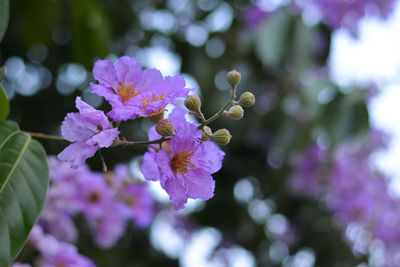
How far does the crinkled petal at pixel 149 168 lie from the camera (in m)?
0.70

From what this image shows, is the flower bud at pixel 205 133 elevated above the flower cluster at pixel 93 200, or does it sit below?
above

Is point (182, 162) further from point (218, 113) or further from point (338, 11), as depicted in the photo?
point (338, 11)

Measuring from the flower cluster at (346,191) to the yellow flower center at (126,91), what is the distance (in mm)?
1948

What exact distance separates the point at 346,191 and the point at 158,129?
2.22m

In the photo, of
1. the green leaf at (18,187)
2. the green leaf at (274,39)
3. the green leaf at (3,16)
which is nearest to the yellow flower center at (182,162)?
the green leaf at (18,187)

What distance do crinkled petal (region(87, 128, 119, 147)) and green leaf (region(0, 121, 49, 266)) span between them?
0.50 ft

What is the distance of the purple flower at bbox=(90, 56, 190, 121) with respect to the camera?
0.70m

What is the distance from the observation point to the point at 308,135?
2350 millimetres

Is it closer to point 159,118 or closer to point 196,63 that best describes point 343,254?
point 196,63

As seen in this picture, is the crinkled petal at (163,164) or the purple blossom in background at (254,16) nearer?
the crinkled petal at (163,164)

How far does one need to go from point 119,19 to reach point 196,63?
0.51m

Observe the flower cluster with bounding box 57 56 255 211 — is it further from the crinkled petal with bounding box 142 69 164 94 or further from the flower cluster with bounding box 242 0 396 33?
the flower cluster with bounding box 242 0 396 33

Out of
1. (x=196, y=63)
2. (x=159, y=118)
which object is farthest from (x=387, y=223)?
(x=159, y=118)

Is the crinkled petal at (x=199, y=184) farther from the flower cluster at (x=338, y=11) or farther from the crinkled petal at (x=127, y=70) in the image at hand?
the flower cluster at (x=338, y=11)
